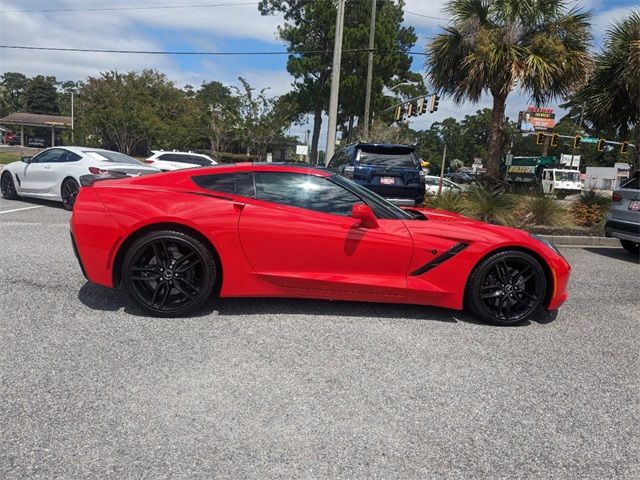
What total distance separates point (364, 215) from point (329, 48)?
107 ft

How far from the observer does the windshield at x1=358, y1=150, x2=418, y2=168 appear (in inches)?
387

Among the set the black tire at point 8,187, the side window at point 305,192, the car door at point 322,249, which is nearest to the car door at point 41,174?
the black tire at point 8,187

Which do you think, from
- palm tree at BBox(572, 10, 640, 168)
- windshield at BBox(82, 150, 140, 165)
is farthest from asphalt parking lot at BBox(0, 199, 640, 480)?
palm tree at BBox(572, 10, 640, 168)

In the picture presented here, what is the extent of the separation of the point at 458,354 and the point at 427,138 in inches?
4745

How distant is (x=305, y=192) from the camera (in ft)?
14.0

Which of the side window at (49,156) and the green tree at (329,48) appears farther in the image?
the green tree at (329,48)

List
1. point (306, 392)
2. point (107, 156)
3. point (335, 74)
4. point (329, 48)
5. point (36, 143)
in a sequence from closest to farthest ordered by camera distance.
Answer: point (306, 392)
point (107, 156)
point (335, 74)
point (329, 48)
point (36, 143)

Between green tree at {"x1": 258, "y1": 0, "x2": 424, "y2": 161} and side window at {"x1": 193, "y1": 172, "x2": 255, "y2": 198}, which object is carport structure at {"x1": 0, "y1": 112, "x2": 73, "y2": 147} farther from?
side window at {"x1": 193, "y1": 172, "x2": 255, "y2": 198}

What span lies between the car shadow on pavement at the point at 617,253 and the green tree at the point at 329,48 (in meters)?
25.4

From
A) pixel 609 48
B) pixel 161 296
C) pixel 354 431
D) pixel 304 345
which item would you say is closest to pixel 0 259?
pixel 161 296

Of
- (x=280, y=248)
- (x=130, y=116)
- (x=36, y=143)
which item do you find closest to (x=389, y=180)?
(x=280, y=248)

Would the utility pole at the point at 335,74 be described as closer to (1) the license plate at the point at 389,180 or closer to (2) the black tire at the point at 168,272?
(1) the license plate at the point at 389,180

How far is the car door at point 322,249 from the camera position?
4.05 metres

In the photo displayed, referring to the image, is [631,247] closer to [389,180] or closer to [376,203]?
[389,180]
